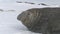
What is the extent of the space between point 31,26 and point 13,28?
305mm

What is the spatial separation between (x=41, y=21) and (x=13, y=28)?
39cm

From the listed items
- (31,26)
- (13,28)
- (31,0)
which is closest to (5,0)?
(31,0)

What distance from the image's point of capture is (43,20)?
1.61 m

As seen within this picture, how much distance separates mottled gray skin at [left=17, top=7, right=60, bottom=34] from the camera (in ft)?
4.89

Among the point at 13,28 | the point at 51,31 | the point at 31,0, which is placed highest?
the point at 51,31

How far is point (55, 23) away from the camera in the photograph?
1499mm

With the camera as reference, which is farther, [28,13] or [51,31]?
[28,13]

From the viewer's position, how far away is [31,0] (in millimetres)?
4566

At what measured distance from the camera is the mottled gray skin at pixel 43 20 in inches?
58.7

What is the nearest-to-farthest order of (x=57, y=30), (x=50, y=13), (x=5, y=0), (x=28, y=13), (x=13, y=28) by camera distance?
(x=57, y=30) → (x=50, y=13) → (x=28, y=13) → (x=13, y=28) → (x=5, y=0)

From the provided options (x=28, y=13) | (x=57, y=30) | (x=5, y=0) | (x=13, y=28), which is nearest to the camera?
(x=57, y=30)

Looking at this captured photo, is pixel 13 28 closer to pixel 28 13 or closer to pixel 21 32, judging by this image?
pixel 21 32

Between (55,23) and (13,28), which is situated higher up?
(55,23)

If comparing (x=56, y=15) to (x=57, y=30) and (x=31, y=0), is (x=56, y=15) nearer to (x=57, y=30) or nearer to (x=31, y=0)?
(x=57, y=30)
